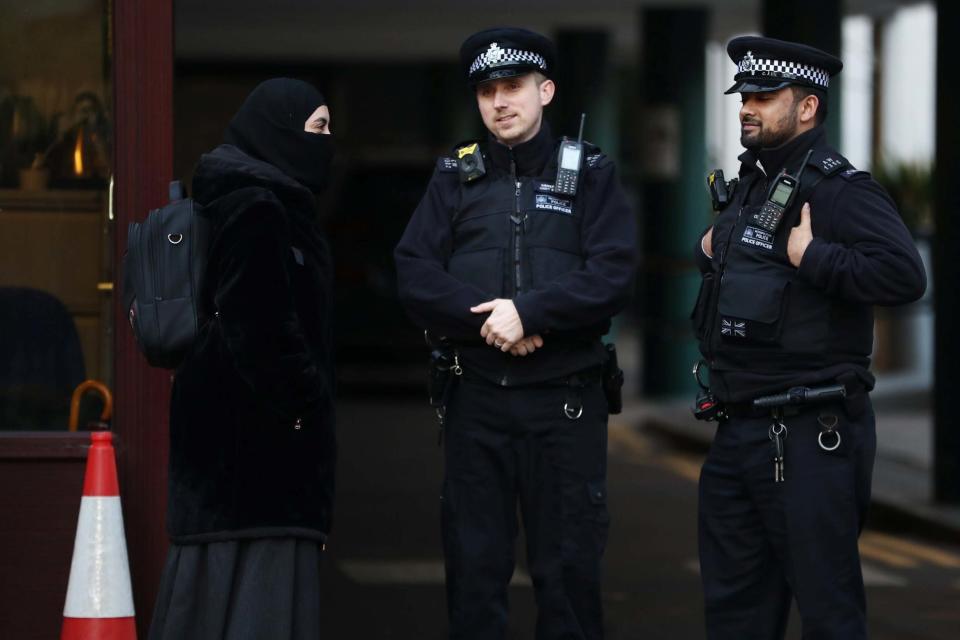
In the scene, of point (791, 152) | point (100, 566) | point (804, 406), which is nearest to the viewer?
point (804, 406)

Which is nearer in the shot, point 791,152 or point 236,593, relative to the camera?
point 236,593

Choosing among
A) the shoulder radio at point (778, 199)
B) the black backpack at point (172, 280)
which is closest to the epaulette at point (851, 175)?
the shoulder radio at point (778, 199)

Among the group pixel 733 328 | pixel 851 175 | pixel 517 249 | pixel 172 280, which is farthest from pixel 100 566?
pixel 851 175

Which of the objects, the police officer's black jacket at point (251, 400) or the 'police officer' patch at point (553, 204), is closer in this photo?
the police officer's black jacket at point (251, 400)

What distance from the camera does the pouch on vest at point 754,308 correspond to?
Answer: 16.0 feet

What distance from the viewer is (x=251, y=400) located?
478 centimetres

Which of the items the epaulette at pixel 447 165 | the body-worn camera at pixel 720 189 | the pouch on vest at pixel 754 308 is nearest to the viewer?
the pouch on vest at pixel 754 308

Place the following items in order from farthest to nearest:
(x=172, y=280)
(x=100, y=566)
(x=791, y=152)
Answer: (x=100, y=566) < (x=791, y=152) < (x=172, y=280)

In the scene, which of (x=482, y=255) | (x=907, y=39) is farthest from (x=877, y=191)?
(x=907, y=39)

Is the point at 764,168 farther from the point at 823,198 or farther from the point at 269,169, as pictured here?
the point at 269,169

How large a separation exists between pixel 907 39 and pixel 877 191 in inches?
639

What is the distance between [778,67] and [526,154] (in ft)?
2.57

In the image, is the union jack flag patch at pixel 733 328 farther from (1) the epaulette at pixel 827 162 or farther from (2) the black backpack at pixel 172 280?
(2) the black backpack at pixel 172 280

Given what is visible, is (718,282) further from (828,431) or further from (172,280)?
(172,280)
